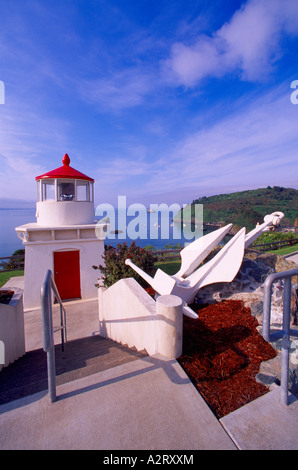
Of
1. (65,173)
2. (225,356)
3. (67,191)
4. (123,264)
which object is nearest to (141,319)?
(225,356)

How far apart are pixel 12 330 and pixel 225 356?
4174mm

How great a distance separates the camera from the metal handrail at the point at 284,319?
1.88 m

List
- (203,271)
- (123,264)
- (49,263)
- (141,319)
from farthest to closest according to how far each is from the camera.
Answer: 1. (49,263)
2. (123,264)
3. (203,271)
4. (141,319)

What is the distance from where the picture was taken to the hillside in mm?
28969

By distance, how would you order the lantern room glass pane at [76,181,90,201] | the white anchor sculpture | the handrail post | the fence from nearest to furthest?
the handrail post, the white anchor sculpture, the lantern room glass pane at [76,181,90,201], the fence

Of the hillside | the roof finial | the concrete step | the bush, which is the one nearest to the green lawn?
→ the roof finial

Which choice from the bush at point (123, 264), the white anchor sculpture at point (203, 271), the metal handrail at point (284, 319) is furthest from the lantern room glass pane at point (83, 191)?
the metal handrail at point (284, 319)

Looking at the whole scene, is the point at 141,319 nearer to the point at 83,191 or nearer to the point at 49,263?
the point at 49,263

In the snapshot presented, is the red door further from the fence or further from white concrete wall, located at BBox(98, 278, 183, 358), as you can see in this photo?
the fence

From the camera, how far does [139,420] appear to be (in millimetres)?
2135

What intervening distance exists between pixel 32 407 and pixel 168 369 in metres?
1.53

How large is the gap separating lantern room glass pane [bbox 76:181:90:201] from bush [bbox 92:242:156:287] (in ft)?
12.1

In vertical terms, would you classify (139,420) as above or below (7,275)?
above
